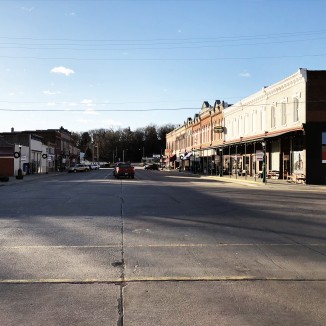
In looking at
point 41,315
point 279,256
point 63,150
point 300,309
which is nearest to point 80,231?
point 279,256

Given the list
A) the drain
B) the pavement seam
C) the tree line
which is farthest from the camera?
the tree line

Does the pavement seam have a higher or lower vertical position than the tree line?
lower

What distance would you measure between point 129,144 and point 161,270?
17708 centimetres

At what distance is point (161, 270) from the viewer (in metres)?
6.98

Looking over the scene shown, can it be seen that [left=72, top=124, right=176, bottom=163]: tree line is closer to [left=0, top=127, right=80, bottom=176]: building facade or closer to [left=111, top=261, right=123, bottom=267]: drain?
[left=0, top=127, right=80, bottom=176]: building facade

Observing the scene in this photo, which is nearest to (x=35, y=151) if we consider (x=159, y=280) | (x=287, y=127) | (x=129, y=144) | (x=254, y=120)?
(x=254, y=120)

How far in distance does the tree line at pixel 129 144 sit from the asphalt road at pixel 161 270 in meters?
167

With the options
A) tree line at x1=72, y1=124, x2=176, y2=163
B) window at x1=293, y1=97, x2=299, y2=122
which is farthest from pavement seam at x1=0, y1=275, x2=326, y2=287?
tree line at x1=72, y1=124, x2=176, y2=163

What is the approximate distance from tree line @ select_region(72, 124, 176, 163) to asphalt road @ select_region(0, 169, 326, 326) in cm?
16713

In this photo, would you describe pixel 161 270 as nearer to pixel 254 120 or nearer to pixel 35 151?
pixel 254 120

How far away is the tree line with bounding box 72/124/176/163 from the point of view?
180750 mm

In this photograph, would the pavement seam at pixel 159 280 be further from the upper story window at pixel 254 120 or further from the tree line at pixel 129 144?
the tree line at pixel 129 144

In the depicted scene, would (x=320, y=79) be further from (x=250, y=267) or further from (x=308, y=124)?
(x=250, y=267)

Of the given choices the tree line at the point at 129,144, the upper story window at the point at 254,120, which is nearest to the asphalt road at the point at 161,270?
the upper story window at the point at 254,120
